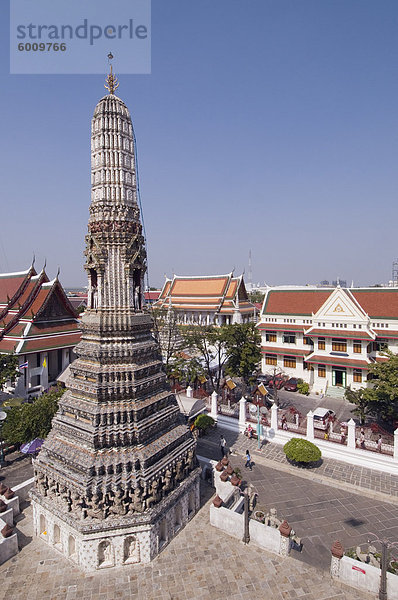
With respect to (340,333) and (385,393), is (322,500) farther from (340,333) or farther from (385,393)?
(340,333)

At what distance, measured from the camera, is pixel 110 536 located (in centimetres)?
1045

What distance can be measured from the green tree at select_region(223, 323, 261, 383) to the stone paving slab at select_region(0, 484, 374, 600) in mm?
14812

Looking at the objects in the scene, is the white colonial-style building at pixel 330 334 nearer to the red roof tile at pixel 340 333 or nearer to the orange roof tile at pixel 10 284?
the red roof tile at pixel 340 333

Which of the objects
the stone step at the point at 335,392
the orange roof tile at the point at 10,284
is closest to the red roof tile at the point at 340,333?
the stone step at the point at 335,392

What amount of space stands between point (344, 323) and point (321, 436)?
11914 millimetres

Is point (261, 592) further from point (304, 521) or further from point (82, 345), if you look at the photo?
point (82, 345)

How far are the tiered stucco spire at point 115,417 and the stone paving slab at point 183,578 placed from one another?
0.59 m

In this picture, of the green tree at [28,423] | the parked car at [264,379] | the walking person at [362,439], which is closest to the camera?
the green tree at [28,423]

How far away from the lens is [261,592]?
9.82m

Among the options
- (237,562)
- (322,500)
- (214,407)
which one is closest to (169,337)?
(214,407)

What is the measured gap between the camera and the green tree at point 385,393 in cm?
1916

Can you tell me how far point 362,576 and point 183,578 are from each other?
5.20 metres

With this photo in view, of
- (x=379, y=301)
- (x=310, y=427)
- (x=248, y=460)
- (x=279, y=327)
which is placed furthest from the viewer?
(x=279, y=327)

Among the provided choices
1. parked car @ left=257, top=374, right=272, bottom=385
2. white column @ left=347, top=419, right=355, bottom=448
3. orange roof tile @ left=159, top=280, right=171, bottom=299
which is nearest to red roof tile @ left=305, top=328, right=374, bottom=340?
parked car @ left=257, top=374, right=272, bottom=385
